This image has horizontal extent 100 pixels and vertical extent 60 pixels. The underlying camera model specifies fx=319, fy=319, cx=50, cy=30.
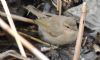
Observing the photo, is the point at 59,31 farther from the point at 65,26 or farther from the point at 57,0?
the point at 57,0

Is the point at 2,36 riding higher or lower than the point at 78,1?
lower

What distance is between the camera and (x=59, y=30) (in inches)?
100

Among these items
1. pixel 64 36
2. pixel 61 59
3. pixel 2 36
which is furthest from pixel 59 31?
pixel 2 36

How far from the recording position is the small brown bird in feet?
8.20

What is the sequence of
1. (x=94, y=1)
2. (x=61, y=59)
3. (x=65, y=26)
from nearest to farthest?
(x=61, y=59) < (x=65, y=26) < (x=94, y=1)

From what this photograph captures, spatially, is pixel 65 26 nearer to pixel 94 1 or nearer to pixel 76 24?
pixel 76 24

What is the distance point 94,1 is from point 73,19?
1.02 feet

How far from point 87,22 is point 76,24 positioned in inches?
4.1

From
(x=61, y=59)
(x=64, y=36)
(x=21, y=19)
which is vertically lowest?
(x=61, y=59)

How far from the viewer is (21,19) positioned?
2604mm

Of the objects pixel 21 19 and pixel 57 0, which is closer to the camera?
pixel 21 19

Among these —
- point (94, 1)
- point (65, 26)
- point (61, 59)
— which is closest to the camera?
point (61, 59)

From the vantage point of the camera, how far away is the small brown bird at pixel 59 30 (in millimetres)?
2500

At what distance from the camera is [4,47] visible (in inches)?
96.4
